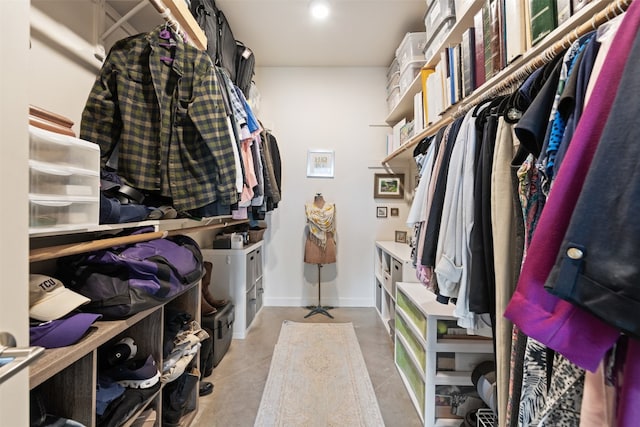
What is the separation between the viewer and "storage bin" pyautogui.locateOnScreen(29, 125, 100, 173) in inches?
28.4

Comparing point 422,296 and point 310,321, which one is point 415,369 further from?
point 310,321

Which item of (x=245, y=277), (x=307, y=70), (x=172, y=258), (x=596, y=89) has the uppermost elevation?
(x=307, y=70)

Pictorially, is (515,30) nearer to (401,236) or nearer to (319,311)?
(401,236)

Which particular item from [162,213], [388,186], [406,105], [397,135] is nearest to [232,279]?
[162,213]

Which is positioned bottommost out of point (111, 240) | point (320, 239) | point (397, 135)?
point (320, 239)

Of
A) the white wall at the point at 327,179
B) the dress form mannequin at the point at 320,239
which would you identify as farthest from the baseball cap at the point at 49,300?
the white wall at the point at 327,179

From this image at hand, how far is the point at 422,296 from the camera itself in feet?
5.86

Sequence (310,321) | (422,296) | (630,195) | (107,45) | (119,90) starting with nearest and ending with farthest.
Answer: (630,195) → (119,90) → (107,45) → (422,296) → (310,321)

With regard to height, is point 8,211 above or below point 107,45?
below

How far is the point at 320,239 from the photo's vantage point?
314cm

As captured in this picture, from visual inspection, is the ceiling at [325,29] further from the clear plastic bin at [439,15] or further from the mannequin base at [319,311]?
the mannequin base at [319,311]

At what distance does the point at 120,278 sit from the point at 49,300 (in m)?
0.20

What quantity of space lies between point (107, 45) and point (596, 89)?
1.94m

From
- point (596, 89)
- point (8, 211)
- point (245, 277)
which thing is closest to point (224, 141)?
point (8, 211)
